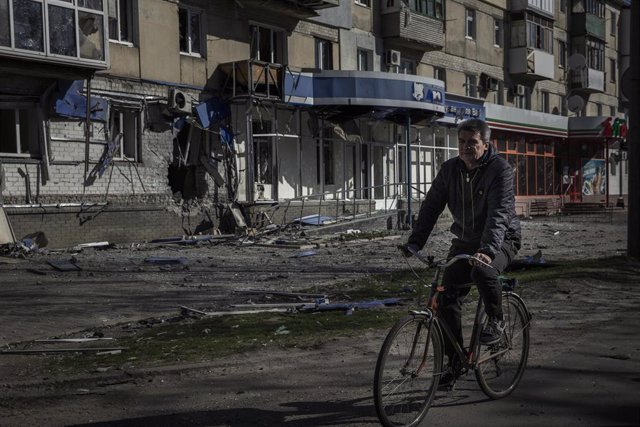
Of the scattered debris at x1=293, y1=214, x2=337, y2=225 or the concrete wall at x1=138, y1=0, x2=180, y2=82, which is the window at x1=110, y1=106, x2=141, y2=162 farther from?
the scattered debris at x1=293, y1=214, x2=337, y2=225

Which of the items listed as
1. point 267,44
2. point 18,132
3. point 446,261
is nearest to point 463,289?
point 446,261

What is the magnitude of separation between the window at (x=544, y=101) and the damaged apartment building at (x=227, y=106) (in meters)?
4.54

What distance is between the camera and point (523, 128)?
35750mm

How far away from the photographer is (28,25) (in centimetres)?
1598

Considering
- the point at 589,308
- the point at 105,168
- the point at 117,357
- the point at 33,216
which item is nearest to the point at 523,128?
the point at 105,168

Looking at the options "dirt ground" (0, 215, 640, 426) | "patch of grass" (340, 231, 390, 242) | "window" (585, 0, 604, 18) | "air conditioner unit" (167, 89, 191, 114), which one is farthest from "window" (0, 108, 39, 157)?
"window" (585, 0, 604, 18)

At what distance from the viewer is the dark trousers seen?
480cm

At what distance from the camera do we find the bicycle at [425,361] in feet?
14.3

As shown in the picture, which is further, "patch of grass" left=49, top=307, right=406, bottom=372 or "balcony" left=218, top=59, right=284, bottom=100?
"balcony" left=218, top=59, right=284, bottom=100

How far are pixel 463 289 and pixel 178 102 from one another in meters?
16.3

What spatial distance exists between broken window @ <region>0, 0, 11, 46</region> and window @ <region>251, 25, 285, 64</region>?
342 inches

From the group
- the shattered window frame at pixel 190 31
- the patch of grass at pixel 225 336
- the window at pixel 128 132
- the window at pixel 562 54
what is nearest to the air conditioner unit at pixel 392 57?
the shattered window frame at pixel 190 31

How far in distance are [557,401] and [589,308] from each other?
421 centimetres

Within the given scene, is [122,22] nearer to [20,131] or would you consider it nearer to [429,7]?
[20,131]
